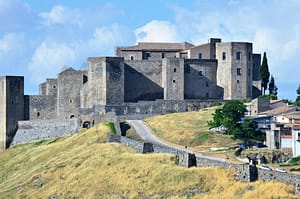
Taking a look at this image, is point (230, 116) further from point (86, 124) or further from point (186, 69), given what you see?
point (186, 69)

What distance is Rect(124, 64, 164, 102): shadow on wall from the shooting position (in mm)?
79688

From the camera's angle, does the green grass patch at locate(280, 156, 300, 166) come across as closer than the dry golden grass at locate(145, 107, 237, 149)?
Yes

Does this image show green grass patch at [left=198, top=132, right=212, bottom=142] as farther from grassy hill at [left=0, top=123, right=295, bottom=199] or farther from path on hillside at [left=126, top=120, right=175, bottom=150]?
grassy hill at [left=0, top=123, right=295, bottom=199]

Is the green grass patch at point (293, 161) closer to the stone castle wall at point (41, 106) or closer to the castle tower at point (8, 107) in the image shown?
the stone castle wall at point (41, 106)

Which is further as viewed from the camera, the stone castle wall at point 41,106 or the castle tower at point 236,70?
the stone castle wall at point 41,106

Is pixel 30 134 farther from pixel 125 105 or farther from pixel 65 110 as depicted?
pixel 125 105

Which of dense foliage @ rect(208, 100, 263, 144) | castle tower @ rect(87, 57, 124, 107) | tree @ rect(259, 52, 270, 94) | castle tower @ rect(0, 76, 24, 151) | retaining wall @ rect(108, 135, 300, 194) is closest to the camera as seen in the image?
retaining wall @ rect(108, 135, 300, 194)

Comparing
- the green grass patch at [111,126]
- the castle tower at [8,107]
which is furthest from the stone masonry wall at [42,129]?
the green grass patch at [111,126]

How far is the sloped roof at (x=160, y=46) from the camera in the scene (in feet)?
279

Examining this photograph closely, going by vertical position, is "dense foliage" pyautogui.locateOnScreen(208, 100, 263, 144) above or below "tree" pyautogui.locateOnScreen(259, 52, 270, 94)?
below

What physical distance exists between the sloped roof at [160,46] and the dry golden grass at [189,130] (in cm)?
1042

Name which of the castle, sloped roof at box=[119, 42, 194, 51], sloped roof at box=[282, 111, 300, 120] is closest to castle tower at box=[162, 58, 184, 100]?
the castle

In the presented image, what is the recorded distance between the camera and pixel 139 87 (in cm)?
8012

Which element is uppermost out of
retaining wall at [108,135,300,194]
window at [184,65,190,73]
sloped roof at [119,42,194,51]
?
sloped roof at [119,42,194,51]
